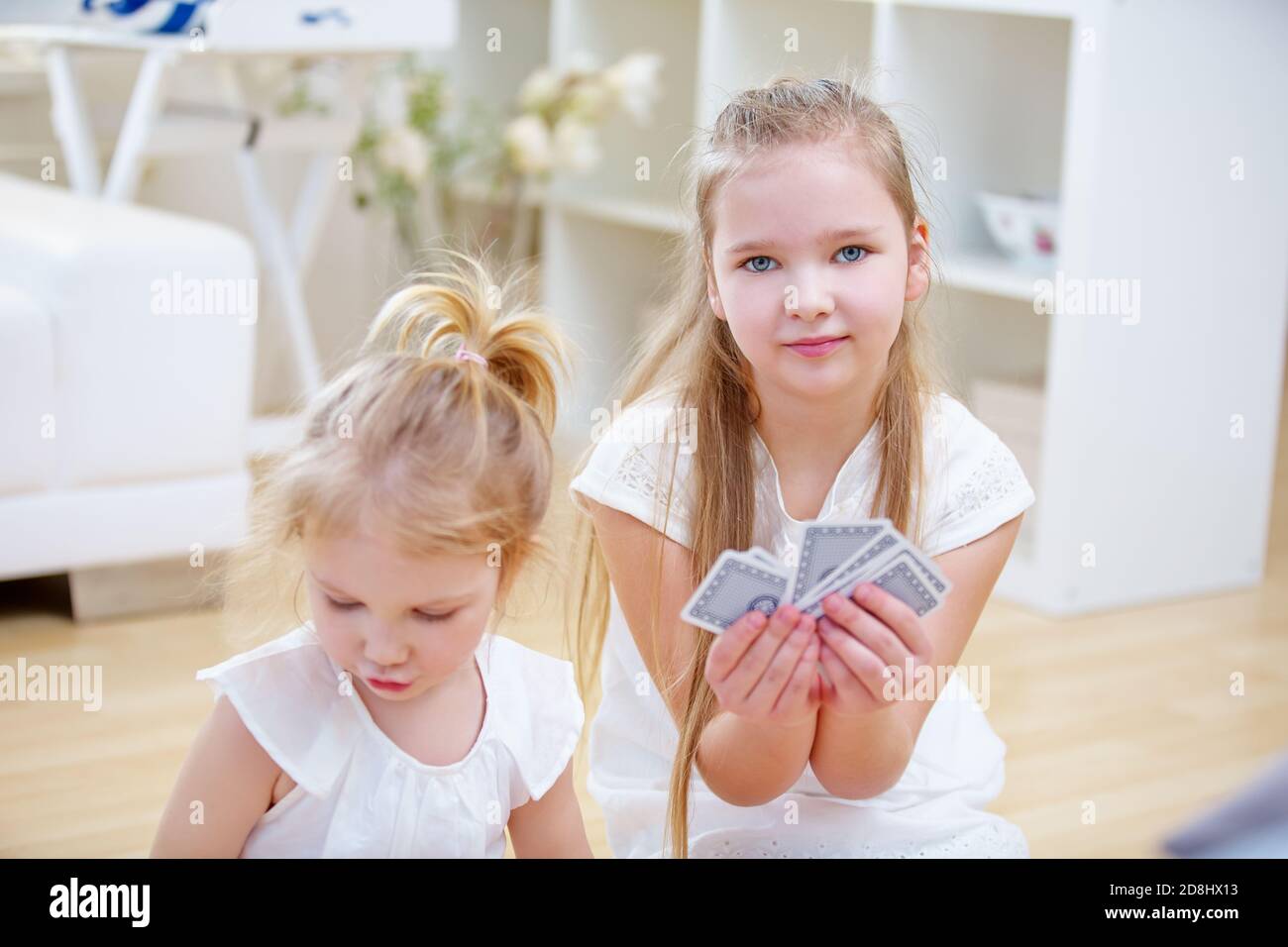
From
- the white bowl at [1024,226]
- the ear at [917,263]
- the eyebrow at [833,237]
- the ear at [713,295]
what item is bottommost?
the white bowl at [1024,226]

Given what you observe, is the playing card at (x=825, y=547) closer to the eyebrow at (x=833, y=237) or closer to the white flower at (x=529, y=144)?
the eyebrow at (x=833, y=237)

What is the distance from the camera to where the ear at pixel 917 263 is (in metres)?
1.26

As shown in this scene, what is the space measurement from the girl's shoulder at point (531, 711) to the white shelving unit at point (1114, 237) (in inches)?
40.2

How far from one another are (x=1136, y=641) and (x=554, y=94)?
149 centimetres

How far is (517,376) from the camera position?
1153 mm

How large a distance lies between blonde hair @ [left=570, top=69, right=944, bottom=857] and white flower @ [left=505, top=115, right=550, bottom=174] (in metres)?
1.77

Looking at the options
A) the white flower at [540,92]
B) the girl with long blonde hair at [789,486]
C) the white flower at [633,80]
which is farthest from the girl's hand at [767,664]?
the white flower at [540,92]

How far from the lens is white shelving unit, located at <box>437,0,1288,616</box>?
238 centimetres

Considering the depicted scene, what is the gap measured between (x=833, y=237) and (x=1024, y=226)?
1528 mm

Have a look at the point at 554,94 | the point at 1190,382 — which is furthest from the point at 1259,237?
the point at 554,94

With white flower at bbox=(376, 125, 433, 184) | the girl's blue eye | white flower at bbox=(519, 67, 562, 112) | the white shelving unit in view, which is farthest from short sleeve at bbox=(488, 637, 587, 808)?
white flower at bbox=(519, 67, 562, 112)

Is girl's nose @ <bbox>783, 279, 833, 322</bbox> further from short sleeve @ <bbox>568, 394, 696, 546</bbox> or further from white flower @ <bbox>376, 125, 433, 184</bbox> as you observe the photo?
white flower @ <bbox>376, 125, 433, 184</bbox>

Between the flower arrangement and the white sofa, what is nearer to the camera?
the white sofa
